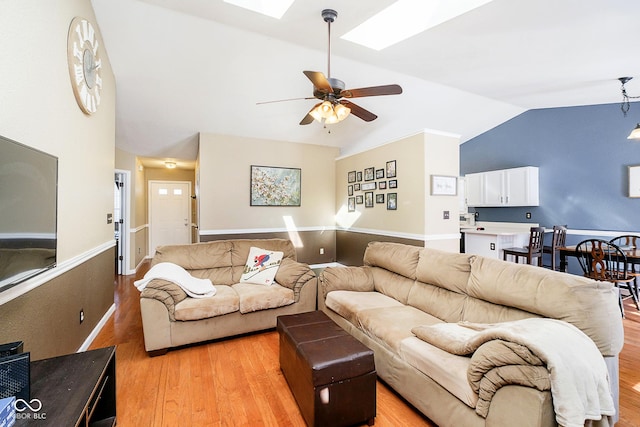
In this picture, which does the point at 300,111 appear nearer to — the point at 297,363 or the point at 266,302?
the point at 266,302

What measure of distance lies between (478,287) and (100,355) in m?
2.34

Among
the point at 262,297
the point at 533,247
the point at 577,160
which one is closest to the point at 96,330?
the point at 262,297

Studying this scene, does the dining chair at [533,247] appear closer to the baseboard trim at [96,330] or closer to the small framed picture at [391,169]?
the small framed picture at [391,169]

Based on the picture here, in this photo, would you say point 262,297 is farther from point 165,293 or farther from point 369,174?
point 369,174

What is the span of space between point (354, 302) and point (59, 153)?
101 inches

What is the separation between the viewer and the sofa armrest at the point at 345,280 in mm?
2949

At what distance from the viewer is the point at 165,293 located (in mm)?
2535

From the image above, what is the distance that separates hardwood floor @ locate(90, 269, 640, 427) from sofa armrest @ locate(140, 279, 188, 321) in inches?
18.2

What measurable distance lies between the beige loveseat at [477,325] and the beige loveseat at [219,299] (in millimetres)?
492

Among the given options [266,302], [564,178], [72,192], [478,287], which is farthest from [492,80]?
[72,192]

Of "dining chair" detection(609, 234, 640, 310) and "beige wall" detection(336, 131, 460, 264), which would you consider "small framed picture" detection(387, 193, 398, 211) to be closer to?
"beige wall" detection(336, 131, 460, 264)

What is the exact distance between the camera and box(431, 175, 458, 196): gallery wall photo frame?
363cm

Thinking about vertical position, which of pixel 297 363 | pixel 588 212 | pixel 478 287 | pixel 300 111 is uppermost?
pixel 300 111

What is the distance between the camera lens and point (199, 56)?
3.26 metres
